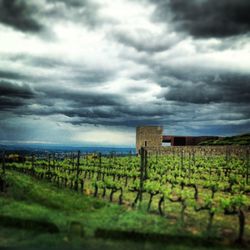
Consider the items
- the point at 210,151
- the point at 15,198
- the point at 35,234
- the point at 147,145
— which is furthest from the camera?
the point at 147,145

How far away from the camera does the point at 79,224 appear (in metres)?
9.62

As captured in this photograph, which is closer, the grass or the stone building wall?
the grass

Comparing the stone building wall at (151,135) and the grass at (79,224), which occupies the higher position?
the stone building wall at (151,135)

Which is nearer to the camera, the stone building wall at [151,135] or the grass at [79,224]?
the grass at [79,224]

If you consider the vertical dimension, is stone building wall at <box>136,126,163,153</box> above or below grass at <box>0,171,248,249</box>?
above

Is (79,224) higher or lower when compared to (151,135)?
lower

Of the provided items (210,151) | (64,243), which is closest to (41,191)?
(64,243)

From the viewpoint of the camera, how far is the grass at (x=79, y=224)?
891 centimetres

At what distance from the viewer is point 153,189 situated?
13.9 meters

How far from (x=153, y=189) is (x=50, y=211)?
457 centimetres

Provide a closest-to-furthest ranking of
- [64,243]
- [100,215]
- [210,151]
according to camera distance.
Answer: [64,243], [100,215], [210,151]

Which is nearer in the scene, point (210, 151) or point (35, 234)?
point (35, 234)

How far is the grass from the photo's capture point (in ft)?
29.2

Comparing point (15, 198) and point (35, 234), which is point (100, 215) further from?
point (15, 198)
